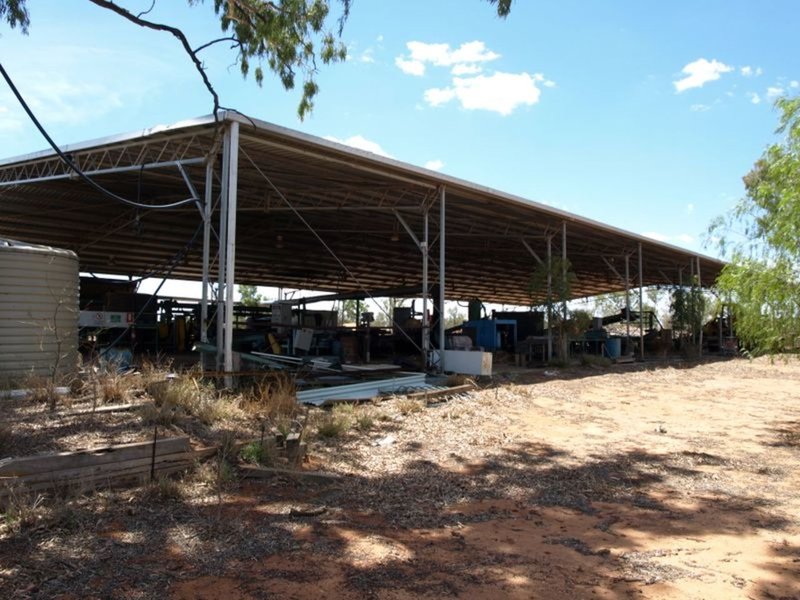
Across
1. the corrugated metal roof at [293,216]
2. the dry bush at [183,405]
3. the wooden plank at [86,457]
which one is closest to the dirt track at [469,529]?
the wooden plank at [86,457]

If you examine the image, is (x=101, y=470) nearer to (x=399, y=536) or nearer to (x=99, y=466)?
(x=99, y=466)

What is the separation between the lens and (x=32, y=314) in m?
8.98

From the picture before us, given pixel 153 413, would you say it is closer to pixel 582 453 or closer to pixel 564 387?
pixel 582 453

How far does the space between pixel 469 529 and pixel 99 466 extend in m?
3.17

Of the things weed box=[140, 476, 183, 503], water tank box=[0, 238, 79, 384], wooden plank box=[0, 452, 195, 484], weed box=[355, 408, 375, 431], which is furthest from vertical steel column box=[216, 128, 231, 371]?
weed box=[140, 476, 183, 503]

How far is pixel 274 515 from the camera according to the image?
16.0 ft

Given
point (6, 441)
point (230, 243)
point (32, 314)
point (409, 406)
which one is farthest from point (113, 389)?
point (409, 406)

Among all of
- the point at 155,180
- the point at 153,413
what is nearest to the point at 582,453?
the point at 153,413

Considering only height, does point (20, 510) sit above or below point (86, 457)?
below

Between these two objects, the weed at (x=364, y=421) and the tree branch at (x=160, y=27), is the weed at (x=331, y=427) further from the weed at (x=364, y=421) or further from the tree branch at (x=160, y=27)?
the tree branch at (x=160, y=27)

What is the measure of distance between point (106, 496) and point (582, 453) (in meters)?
5.44

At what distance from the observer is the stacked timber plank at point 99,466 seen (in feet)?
15.6

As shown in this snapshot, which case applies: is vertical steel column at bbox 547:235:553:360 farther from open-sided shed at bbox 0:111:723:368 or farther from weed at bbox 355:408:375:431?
weed at bbox 355:408:375:431

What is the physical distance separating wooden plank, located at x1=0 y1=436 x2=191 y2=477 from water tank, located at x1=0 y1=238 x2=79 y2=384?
3.83m
